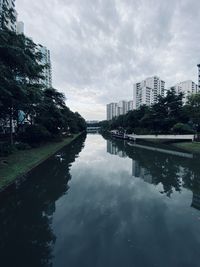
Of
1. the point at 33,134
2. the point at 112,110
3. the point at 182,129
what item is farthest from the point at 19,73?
the point at 112,110

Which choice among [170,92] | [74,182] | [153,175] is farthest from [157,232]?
[170,92]

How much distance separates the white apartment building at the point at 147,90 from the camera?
328ft

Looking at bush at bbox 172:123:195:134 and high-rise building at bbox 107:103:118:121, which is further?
high-rise building at bbox 107:103:118:121

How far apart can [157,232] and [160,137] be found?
28.9 meters

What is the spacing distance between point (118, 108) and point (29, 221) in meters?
133

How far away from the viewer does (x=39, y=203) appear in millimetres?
6305

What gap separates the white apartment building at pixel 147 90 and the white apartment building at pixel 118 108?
12646mm

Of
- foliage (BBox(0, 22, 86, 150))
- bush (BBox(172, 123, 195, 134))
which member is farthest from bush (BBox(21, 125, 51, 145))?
bush (BBox(172, 123, 195, 134))

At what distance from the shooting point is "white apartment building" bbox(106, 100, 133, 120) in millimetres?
125969

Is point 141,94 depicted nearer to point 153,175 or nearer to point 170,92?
point 170,92

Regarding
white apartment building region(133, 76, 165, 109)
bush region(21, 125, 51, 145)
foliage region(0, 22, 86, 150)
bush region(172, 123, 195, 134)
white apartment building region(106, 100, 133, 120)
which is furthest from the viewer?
white apartment building region(106, 100, 133, 120)

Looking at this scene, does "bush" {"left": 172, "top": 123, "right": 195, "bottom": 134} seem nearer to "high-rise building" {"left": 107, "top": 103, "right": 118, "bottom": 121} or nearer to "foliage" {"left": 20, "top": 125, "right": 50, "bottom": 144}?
"foliage" {"left": 20, "top": 125, "right": 50, "bottom": 144}

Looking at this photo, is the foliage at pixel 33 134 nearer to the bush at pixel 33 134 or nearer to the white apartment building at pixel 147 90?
the bush at pixel 33 134

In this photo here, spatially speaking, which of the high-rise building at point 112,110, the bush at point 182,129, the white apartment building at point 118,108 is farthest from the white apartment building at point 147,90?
the bush at point 182,129
